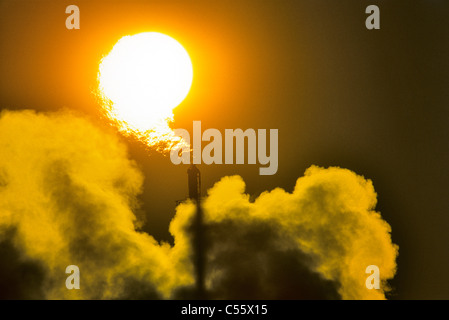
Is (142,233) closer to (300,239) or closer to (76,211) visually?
(76,211)

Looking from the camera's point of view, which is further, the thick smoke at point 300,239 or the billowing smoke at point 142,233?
the thick smoke at point 300,239

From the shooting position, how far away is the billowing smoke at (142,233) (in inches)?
341

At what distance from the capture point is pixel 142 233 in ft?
28.6

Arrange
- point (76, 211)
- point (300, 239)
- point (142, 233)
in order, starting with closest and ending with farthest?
point (142, 233), point (76, 211), point (300, 239)

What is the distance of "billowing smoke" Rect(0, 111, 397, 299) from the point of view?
866 centimetres

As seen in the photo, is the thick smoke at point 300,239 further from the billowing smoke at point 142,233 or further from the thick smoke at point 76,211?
the thick smoke at point 76,211

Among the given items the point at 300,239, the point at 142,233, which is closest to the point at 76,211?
the point at 142,233

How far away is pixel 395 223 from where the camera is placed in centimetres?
883

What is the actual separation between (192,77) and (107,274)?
14.5 feet

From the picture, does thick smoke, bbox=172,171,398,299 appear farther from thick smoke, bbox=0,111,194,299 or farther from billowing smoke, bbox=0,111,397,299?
thick smoke, bbox=0,111,194,299

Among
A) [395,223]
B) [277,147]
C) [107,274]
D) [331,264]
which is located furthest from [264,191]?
[107,274]

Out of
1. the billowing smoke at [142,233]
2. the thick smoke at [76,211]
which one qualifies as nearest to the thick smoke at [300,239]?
the billowing smoke at [142,233]

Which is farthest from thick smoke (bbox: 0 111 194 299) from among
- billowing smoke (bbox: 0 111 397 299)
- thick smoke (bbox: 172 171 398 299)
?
thick smoke (bbox: 172 171 398 299)

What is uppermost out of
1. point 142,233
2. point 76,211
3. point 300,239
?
point 76,211
